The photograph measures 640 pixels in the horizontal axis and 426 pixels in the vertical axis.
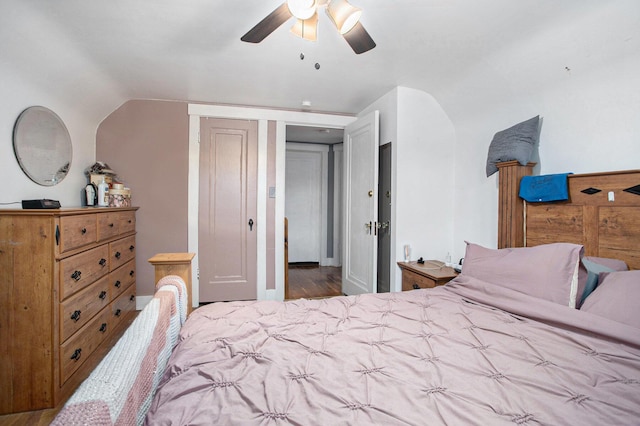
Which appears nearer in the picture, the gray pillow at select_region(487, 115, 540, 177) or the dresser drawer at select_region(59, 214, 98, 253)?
the dresser drawer at select_region(59, 214, 98, 253)

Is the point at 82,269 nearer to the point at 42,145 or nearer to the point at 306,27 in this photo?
the point at 42,145

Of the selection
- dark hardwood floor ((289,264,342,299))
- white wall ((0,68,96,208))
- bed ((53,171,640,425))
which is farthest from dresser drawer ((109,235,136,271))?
dark hardwood floor ((289,264,342,299))

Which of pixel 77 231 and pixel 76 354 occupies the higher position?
pixel 77 231

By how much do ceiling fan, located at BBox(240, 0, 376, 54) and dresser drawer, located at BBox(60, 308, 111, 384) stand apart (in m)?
2.19

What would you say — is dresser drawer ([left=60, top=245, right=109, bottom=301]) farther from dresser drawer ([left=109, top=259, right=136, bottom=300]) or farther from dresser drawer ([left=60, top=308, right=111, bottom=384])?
dresser drawer ([left=60, top=308, right=111, bottom=384])

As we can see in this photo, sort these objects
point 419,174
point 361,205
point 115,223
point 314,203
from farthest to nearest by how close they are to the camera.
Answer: point 314,203 < point 361,205 < point 419,174 < point 115,223

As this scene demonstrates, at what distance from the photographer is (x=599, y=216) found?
176cm

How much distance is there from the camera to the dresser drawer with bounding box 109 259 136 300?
2654 mm

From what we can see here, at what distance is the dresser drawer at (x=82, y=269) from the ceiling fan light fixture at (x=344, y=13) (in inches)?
82.6

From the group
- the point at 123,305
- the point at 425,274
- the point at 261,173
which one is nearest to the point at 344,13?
the point at 425,274

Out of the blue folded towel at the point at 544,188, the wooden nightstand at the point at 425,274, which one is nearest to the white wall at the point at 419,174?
the wooden nightstand at the point at 425,274

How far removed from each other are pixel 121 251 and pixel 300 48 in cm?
246

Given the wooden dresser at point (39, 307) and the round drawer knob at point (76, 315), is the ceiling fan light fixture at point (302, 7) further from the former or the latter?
the round drawer knob at point (76, 315)

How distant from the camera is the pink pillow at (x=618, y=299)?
1241mm
